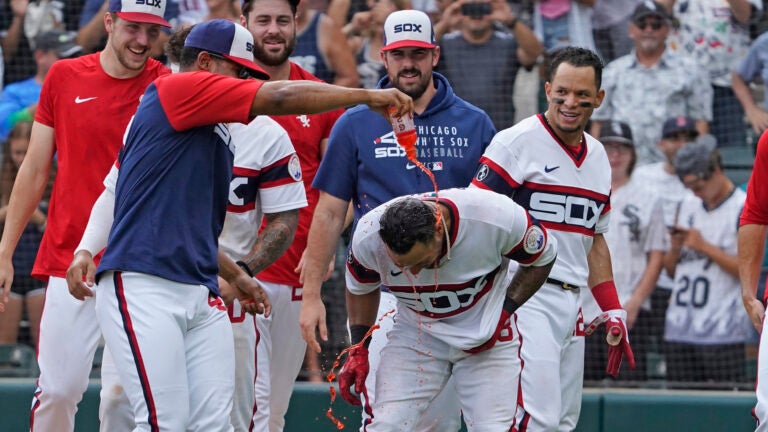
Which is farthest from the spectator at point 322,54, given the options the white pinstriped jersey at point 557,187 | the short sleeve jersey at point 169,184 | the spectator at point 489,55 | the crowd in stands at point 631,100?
the short sleeve jersey at point 169,184

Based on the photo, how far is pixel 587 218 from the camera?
231 inches

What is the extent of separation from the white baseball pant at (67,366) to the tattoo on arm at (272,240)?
0.77m

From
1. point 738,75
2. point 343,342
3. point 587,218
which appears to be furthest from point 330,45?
point 587,218

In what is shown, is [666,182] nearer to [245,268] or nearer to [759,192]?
[759,192]

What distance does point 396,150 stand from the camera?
19.1 ft

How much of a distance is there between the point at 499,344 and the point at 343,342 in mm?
3345

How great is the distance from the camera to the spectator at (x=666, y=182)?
8375mm

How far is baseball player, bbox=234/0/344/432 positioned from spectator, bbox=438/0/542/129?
101 inches

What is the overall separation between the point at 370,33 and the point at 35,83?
2.50 m

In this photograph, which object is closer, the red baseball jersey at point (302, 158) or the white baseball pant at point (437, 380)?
the white baseball pant at point (437, 380)

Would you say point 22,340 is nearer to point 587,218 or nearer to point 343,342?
point 343,342

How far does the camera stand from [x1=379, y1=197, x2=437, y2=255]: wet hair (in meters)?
4.64

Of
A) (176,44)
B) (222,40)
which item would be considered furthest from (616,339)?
(176,44)

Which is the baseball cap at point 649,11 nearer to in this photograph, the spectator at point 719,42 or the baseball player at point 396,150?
the spectator at point 719,42
